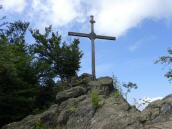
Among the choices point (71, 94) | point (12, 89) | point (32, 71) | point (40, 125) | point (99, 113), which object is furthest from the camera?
point (32, 71)

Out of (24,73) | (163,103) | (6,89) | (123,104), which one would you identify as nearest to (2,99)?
(6,89)

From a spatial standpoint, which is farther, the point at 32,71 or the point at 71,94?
the point at 32,71

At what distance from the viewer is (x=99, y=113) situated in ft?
55.3

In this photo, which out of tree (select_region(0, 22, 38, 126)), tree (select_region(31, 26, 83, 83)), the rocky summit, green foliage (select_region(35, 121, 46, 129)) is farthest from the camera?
tree (select_region(31, 26, 83, 83))

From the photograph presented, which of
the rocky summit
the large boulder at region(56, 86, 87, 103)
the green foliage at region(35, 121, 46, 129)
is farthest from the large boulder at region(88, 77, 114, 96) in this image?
the green foliage at region(35, 121, 46, 129)

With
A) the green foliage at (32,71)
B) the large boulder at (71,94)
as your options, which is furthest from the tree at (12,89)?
the large boulder at (71,94)

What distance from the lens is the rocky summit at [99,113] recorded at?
14.4 metres

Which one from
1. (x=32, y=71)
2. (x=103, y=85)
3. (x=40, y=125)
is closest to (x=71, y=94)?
(x=103, y=85)

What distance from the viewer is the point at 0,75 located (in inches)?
944

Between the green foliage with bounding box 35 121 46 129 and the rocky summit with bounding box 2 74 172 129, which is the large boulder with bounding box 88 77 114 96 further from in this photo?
the green foliage with bounding box 35 121 46 129

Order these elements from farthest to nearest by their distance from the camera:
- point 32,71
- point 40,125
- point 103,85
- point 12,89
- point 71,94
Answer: point 32,71, point 12,89, point 103,85, point 71,94, point 40,125

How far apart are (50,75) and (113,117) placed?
1366 centimetres

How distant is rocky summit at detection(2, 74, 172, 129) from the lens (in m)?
14.4

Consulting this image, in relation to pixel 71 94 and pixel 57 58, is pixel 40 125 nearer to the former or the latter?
pixel 71 94
